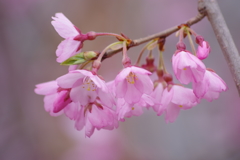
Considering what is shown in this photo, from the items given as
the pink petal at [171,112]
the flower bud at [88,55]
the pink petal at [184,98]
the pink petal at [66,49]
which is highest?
the pink petal at [66,49]

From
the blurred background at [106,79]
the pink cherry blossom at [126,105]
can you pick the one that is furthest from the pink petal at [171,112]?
the blurred background at [106,79]

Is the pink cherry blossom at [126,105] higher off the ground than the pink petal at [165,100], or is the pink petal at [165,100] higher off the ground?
the pink cherry blossom at [126,105]

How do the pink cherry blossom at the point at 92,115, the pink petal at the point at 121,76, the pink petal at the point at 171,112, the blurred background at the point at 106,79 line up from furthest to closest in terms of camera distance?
the blurred background at the point at 106,79, the pink petal at the point at 171,112, the pink cherry blossom at the point at 92,115, the pink petal at the point at 121,76

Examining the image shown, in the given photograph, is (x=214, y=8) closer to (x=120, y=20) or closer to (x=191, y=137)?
(x=191, y=137)

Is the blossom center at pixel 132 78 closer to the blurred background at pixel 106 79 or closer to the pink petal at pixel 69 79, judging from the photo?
the pink petal at pixel 69 79

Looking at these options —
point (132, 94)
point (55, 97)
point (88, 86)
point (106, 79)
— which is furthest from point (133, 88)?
point (106, 79)

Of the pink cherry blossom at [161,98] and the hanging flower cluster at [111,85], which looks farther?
the pink cherry blossom at [161,98]

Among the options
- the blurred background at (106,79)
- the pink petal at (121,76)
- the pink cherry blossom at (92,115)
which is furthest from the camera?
the blurred background at (106,79)
